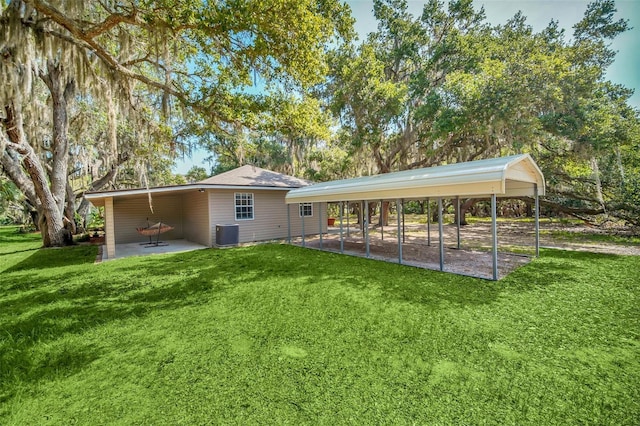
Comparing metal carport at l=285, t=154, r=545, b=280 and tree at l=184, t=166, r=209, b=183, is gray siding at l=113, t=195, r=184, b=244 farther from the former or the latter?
tree at l=184, t=166, r=209, b=183

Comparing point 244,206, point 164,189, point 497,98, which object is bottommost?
point 244,206

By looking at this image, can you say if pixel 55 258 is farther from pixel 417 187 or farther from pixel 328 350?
pixel 417 187

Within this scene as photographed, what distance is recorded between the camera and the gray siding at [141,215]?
12.0m

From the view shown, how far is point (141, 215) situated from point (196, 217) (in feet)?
9.28

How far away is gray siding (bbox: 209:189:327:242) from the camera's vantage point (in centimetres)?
1059

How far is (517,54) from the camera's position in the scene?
1102 centimetres

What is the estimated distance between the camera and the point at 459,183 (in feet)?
17.8

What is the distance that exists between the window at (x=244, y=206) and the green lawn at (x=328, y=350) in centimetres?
579

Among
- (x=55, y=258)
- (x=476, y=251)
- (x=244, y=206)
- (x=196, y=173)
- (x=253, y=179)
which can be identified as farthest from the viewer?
(x=196, y=173)

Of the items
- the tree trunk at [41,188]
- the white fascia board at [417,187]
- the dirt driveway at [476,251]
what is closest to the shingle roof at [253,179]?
the white fascia board at [417,187]

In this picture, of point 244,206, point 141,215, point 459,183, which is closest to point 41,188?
point 141,215

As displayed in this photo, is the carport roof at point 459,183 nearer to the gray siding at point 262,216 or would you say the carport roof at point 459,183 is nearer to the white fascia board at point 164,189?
the white fascia board at point 164,189

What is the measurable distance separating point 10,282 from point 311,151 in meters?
15.4

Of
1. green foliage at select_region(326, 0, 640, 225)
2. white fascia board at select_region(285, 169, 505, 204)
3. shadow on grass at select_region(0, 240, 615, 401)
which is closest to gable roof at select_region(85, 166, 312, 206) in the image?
shadow on grass at select_region(0, 240, 615, 401)
